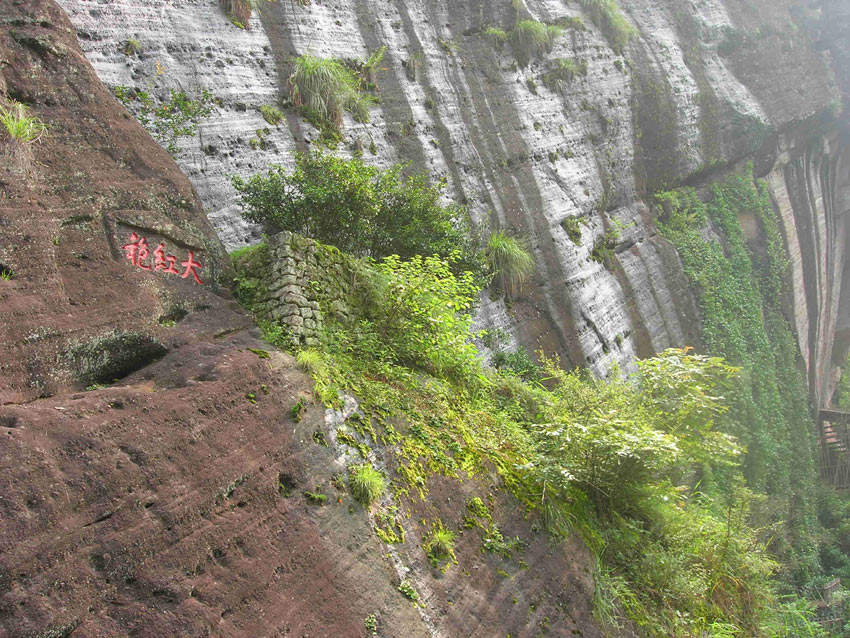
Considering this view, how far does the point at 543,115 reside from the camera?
12680 millimetres

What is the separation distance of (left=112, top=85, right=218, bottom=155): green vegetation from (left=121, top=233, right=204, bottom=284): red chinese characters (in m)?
3.17

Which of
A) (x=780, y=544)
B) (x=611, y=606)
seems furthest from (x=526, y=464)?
(x=780, y=544)

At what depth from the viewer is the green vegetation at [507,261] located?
10.0 meters

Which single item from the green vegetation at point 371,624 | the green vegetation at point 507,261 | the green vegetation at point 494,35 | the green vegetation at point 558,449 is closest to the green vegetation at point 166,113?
the green vegetation at point 558,449

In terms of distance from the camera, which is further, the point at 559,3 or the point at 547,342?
the point at 559,3

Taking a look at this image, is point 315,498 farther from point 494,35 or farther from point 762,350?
point 762,350

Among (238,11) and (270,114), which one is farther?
(238,11)

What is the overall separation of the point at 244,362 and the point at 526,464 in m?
2.95

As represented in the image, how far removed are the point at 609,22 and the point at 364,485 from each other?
1449cm

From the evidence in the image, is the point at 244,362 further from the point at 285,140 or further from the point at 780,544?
the point at 780,544

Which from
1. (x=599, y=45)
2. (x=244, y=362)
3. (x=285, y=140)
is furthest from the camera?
(x=599, y=45)

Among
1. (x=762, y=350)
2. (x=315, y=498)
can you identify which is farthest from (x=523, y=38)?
(x=315, y=498)

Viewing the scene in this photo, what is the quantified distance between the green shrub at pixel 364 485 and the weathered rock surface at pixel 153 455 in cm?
10

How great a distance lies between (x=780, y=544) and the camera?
41.1ft
